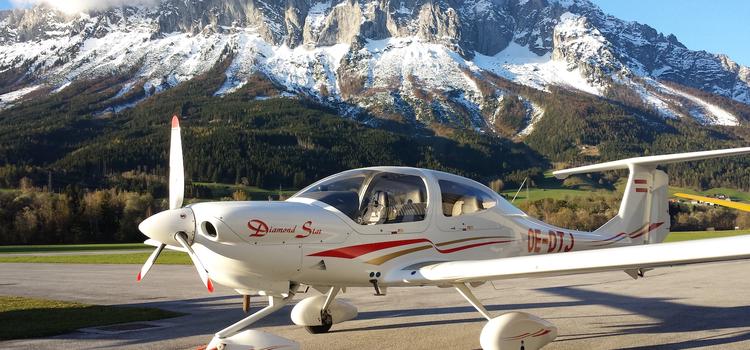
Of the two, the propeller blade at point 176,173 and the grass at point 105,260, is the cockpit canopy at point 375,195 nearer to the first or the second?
the propeller blade at point 176,173

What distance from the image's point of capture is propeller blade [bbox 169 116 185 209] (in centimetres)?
847

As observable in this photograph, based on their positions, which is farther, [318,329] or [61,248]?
[61,248]

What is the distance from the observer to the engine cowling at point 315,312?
983 centimetres

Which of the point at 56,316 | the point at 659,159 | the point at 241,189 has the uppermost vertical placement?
the point at 659,159

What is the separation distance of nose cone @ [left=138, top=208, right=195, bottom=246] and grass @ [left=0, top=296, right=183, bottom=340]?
3672 mm

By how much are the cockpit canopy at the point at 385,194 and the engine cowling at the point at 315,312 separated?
1926 mm

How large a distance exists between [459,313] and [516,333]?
3685 mm

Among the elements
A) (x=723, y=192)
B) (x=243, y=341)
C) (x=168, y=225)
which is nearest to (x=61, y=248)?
(x=168, y=225)

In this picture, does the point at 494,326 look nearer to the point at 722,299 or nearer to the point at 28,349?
the point at 28,349

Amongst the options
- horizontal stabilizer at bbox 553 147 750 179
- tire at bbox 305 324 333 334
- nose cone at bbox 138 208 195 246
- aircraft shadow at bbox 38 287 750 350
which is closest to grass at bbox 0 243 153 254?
aircraft shadow at bbox 38 287 750 350

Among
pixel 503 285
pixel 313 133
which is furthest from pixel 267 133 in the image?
pixel 503 285

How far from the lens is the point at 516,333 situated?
823 centimetres

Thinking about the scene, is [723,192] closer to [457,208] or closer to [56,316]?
[457,208]

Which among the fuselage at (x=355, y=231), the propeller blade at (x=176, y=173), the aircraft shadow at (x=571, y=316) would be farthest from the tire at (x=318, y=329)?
the propeller blade at (x=176, y=173)
